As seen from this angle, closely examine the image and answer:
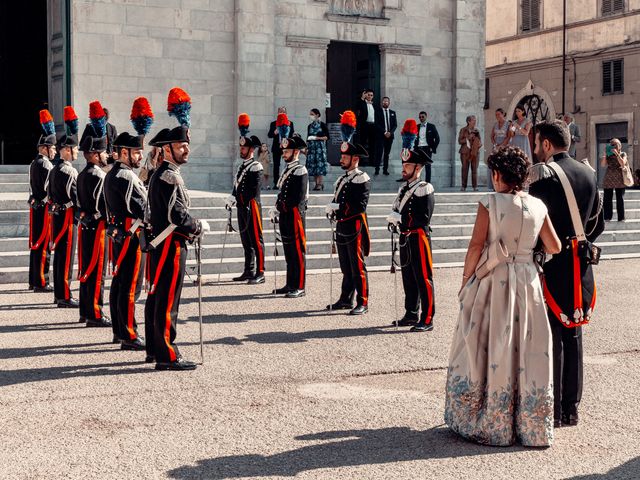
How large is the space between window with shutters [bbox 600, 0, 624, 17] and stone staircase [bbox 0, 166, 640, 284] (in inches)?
632

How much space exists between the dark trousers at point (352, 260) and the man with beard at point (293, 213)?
116 cm

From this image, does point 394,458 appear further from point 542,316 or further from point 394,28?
point 394,28

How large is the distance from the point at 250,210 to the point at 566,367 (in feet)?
26.1

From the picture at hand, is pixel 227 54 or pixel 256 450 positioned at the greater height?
pixel 227 54

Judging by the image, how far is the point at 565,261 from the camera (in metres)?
6.39

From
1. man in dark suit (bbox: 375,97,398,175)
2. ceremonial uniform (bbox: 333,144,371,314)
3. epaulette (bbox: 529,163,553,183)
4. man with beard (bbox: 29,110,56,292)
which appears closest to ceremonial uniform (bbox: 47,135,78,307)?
man with beard (bbox: 29,110,56,292)

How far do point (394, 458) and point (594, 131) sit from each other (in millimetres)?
31147

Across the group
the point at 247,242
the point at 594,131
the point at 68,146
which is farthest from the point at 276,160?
the point at 594,131

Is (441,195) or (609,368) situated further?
(441,195)

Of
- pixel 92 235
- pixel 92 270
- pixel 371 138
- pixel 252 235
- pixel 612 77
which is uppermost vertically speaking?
pixel 612 77

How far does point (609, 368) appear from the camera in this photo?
8.05 meters

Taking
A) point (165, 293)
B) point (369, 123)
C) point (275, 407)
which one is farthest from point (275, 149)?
point (275, 407)

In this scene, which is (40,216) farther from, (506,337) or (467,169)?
(467,169)

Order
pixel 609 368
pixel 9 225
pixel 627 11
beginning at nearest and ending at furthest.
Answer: pixel 609 368
pixel 9 225
pixel 627 11
